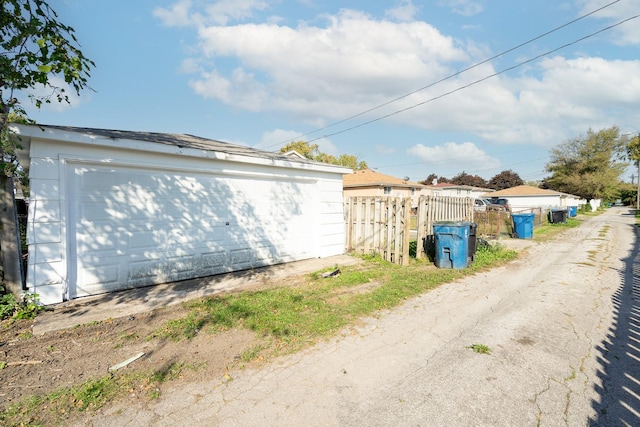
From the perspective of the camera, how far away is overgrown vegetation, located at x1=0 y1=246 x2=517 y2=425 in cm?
272

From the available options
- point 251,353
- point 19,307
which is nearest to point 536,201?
point 251,353

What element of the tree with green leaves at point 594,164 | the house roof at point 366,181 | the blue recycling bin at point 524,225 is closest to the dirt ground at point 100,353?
the blue recycling bin at point 524,225

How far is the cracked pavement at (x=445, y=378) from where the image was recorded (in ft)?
8.34

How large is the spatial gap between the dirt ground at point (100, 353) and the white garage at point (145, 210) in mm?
1293

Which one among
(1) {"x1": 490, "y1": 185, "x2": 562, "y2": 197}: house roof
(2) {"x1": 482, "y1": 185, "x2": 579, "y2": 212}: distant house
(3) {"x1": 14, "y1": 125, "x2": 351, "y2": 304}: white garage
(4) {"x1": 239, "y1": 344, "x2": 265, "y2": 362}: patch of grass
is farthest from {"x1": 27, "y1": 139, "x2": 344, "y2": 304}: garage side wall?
(1) {"x1": 490, "y1": 185, "x2": 562, "y2": 197}: house roof

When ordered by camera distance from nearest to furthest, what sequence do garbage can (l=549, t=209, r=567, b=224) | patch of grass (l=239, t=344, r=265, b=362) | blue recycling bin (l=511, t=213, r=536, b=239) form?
patch of grass (l=239, t=344, r=265, b=362)
blue recycling bin (l=511, t=213, r=536, b=239)
garbage can (l=549, t=209, r=567, b=224)

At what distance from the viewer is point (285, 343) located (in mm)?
3777

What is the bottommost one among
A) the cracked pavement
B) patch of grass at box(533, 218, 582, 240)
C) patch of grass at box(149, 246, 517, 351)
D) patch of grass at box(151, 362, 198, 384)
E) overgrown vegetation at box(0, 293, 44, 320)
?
the cracked pavement

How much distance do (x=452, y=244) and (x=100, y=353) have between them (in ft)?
23.8

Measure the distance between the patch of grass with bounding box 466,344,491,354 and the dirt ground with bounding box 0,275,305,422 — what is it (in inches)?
98.3

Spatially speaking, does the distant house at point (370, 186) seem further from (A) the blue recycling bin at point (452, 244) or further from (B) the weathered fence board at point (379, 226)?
(A) the blue recycling bin at point (452, 244)

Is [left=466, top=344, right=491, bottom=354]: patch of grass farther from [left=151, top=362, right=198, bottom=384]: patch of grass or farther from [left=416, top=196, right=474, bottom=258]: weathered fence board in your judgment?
[left=416, top=196, right=474, bottom=258]: weathered fence board

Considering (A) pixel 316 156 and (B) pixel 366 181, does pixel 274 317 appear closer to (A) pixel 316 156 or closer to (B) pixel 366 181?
(B) pixel 366 181

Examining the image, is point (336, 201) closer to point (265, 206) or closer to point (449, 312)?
point (265, 206)
